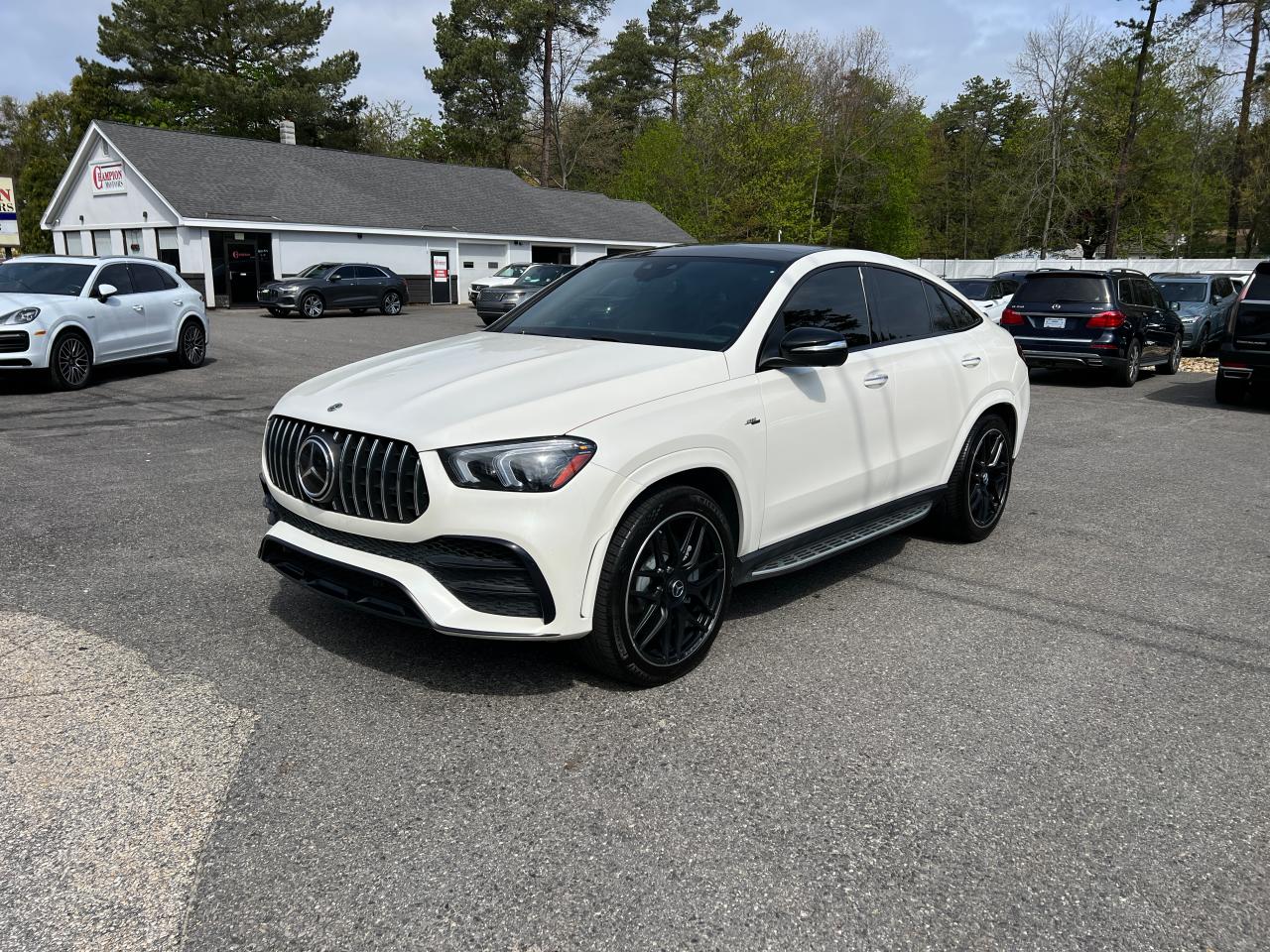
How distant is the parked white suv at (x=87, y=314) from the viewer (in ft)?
38.3

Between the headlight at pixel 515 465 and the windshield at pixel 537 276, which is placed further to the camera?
the windshield at pixel 537 276

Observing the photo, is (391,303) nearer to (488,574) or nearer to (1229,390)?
(1229,390)

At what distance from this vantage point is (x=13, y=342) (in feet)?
37.8

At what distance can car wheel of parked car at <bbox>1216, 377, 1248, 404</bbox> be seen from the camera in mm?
→ 12578

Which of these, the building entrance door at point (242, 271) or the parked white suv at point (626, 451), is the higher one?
the building entrance door at point (242, 271)

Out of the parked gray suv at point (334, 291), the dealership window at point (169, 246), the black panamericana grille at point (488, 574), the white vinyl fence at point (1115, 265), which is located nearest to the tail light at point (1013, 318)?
the black panamericana grille at point (488, 574)

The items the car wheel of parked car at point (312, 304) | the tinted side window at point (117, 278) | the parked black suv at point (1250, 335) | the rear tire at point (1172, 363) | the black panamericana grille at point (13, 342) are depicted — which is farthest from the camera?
the car wheel of parked car at point (312, 304)

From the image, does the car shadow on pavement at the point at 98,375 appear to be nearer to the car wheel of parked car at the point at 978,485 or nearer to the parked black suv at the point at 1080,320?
the car wheel of parked car at the point at 978,485

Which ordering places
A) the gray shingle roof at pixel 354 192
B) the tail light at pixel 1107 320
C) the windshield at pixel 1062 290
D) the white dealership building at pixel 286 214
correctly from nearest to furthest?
the tail light at pixel 1107 320 → the windshield at pixel 1062 290 → the white dealership building at pixel 286 214 → the gray shingle roof at pixel 354 192

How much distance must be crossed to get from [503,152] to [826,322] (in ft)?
185

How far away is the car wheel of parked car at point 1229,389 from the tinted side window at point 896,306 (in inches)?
360

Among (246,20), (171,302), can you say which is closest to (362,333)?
(171,302)

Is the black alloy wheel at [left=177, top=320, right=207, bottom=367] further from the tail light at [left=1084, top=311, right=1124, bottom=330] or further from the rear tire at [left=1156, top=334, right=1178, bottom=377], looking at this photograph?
the rear tire at [left=1156, top=334, right=1178, bottom=377]

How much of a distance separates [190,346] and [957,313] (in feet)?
40.9
